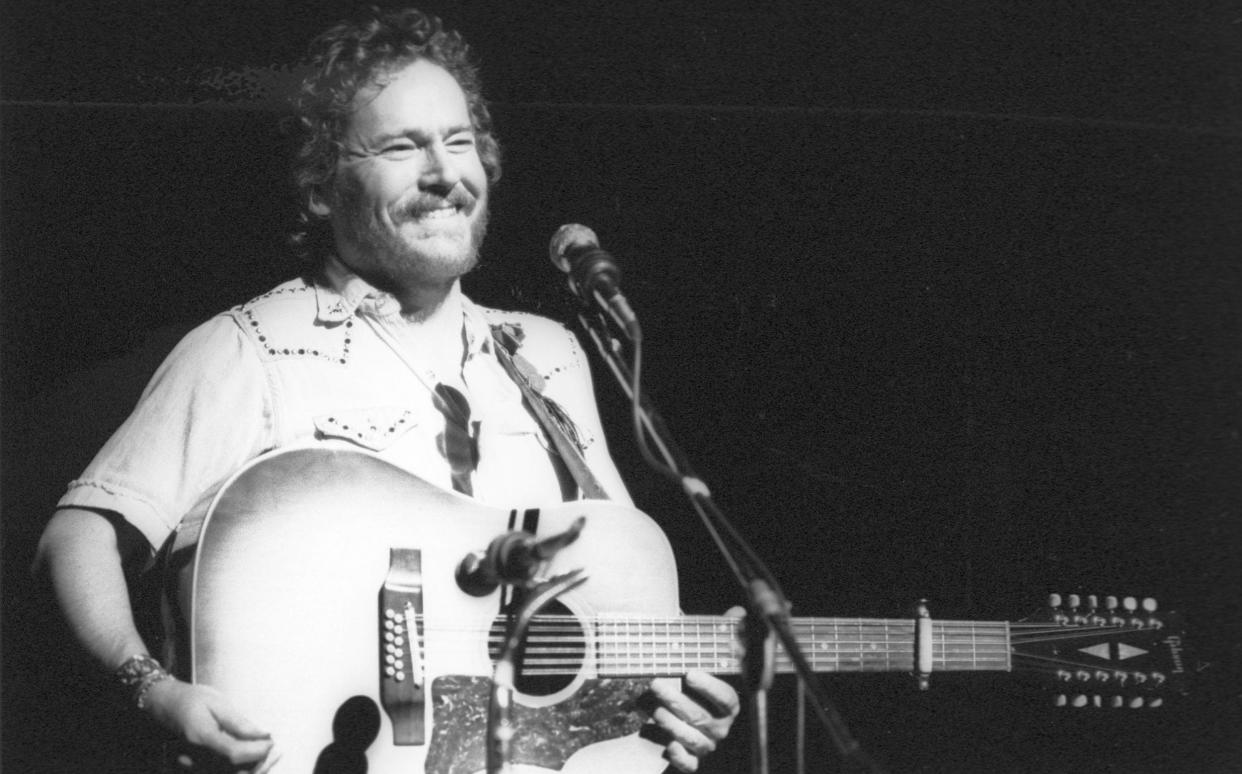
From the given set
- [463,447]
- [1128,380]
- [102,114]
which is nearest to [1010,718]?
[1128,380]

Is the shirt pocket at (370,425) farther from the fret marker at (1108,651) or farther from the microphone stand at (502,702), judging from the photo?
the fret marker at (1108,651)

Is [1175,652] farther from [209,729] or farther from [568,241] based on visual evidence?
[209,729]

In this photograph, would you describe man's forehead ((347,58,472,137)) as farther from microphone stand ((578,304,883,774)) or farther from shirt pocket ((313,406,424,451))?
microphone stand ((578,304,883,774))

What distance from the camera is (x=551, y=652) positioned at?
212cm

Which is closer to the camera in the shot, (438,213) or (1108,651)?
(438,213)

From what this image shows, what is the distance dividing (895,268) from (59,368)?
1.71m

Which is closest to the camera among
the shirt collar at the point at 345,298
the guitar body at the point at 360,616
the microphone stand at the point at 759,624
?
the microphone stand at the point at 759,624

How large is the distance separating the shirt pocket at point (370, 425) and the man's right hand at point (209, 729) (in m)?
0.49

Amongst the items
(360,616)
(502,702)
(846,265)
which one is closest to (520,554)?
(502,702)

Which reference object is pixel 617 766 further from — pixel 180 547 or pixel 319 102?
pixel 319 102

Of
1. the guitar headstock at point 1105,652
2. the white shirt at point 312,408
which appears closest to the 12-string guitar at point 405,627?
the white shirt at point 312,408

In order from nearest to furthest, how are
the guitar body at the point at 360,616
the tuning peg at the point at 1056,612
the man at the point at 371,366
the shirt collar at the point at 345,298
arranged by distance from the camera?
the guitar body at the point at 360,616
the man at the point at 371,366
the shirt collar at the point at 345,298
the tuning peg at the point at 1056,612

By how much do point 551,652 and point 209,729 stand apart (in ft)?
1.86

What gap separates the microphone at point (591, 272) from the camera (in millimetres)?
1865
